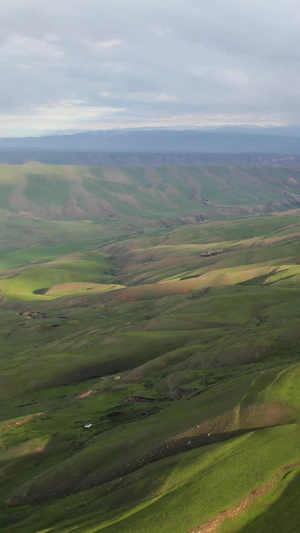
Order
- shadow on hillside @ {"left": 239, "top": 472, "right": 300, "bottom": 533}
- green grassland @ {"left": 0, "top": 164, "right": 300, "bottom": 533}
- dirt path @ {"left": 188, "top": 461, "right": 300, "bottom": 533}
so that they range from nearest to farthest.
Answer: shadow on hillside @ {"left": 239, "top": 472, "right": 300, "bottom": 533} → dirt path @ {"left": 188, "top": 461, "right": 300, "bottom": 533} → green grassland @ {"left": 0, "top": 164, "right": 300, "bottom": 533}

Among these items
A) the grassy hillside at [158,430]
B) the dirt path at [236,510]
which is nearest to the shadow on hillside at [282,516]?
the grassy hillside at [158,430]

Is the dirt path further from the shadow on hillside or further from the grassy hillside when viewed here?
the shadow on hillside

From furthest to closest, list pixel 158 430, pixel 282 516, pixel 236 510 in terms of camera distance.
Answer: pixel 158 430
pixel 236 510
pixel 282 516

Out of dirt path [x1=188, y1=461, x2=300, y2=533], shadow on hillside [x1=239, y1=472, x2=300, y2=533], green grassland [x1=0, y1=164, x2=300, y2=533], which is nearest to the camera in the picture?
shadow on hillside [x1=239, y1=472, x2=300, y2=533]

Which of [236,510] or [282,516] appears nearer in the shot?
[282,516]

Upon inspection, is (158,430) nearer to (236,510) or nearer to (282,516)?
(236,510)

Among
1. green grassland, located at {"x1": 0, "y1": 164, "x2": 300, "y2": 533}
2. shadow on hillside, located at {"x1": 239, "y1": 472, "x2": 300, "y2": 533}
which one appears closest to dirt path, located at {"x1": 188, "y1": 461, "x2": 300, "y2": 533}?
green grassland, located at {"x1": 0, "y1": 164, "x2": 300, "y2": 533}

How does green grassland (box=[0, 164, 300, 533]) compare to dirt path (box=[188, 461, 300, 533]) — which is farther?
green grassland (box=[0, 164, 300, 533])

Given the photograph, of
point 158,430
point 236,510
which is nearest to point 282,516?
point 236,510

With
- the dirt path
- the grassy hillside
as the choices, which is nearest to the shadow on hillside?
the grassy hillside

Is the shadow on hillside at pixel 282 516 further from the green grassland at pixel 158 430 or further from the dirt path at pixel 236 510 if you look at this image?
the dirt path at pixel 236 510

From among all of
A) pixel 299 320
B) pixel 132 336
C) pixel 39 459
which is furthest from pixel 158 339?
pixel 39 459

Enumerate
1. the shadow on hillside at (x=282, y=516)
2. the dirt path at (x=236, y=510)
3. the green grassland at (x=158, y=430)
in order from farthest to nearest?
the green grassland at (x=158, y=430), the dirt path at (x=236, y=510), the shadow on hillside at (x=282, y=516)
